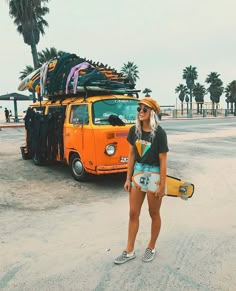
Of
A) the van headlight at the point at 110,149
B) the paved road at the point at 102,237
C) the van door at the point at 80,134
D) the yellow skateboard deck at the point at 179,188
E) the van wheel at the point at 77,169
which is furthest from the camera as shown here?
the van wheel at the point at 77,169

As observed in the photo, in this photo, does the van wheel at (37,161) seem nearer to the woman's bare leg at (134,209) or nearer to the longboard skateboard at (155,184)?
the woman's bare leg at (134,209)

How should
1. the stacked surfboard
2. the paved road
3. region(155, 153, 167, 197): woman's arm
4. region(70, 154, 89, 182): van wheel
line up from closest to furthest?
the paved road
region(155, 153, 167, 197): woman's arm
region(70, 154, 89, 182): van wheel
the stacked surfboard

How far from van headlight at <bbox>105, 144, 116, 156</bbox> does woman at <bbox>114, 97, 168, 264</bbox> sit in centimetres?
298

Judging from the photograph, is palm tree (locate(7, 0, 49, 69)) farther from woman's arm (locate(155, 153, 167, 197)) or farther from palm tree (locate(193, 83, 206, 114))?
palm tree (locate(193, 83, 206, 114))

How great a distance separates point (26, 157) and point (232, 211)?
682cm

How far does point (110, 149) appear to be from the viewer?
672 cm

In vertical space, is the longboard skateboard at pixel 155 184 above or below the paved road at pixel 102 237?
above

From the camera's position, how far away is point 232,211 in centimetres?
547

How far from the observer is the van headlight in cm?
669

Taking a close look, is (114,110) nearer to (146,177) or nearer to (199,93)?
(146,177)

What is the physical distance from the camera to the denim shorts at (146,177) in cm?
350

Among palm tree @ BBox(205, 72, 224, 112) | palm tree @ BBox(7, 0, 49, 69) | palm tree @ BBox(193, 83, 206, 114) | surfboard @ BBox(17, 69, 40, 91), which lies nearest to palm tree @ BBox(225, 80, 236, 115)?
palm tree @ BBox(205, 72, 224, 112)

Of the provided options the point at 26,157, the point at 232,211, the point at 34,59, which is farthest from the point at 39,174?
the point at 34,59

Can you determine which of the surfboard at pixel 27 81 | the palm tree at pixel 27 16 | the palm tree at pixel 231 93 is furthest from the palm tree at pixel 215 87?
the surfboard at pixel 27 81
